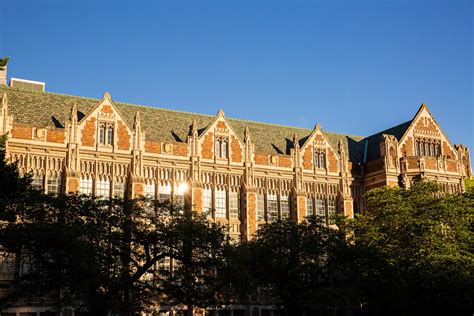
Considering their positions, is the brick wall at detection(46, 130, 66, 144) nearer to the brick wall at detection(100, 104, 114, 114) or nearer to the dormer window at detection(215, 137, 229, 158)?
the brick wall at detection(100, 104, 114, 114)

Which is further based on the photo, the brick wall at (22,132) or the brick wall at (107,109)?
the brick wall at (107,109)

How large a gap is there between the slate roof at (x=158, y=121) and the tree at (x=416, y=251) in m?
16.6

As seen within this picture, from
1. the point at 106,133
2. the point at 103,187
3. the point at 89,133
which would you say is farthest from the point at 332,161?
the point at 89,133

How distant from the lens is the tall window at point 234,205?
5562cm

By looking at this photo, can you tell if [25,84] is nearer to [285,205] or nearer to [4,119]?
[4,119]

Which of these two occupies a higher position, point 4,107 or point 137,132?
point 4,107

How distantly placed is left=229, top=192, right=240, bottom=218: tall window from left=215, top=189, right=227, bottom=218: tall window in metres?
0.48

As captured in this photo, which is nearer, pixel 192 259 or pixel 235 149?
pixel 192 259

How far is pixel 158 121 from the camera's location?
5809 centimetres

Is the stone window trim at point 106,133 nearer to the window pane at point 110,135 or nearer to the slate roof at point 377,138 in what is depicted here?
the window pane at point 110,135

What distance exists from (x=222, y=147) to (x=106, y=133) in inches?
421

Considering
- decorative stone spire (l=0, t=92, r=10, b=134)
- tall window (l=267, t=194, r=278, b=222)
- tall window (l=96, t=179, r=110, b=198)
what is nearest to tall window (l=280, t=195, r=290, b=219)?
tall window (l=267, t=194, r=278, b=222)

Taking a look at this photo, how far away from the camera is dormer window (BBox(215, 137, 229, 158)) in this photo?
2234 inches

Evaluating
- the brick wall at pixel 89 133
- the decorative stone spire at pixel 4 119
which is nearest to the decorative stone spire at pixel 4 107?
the decorative stone spire at pixel 4 119
